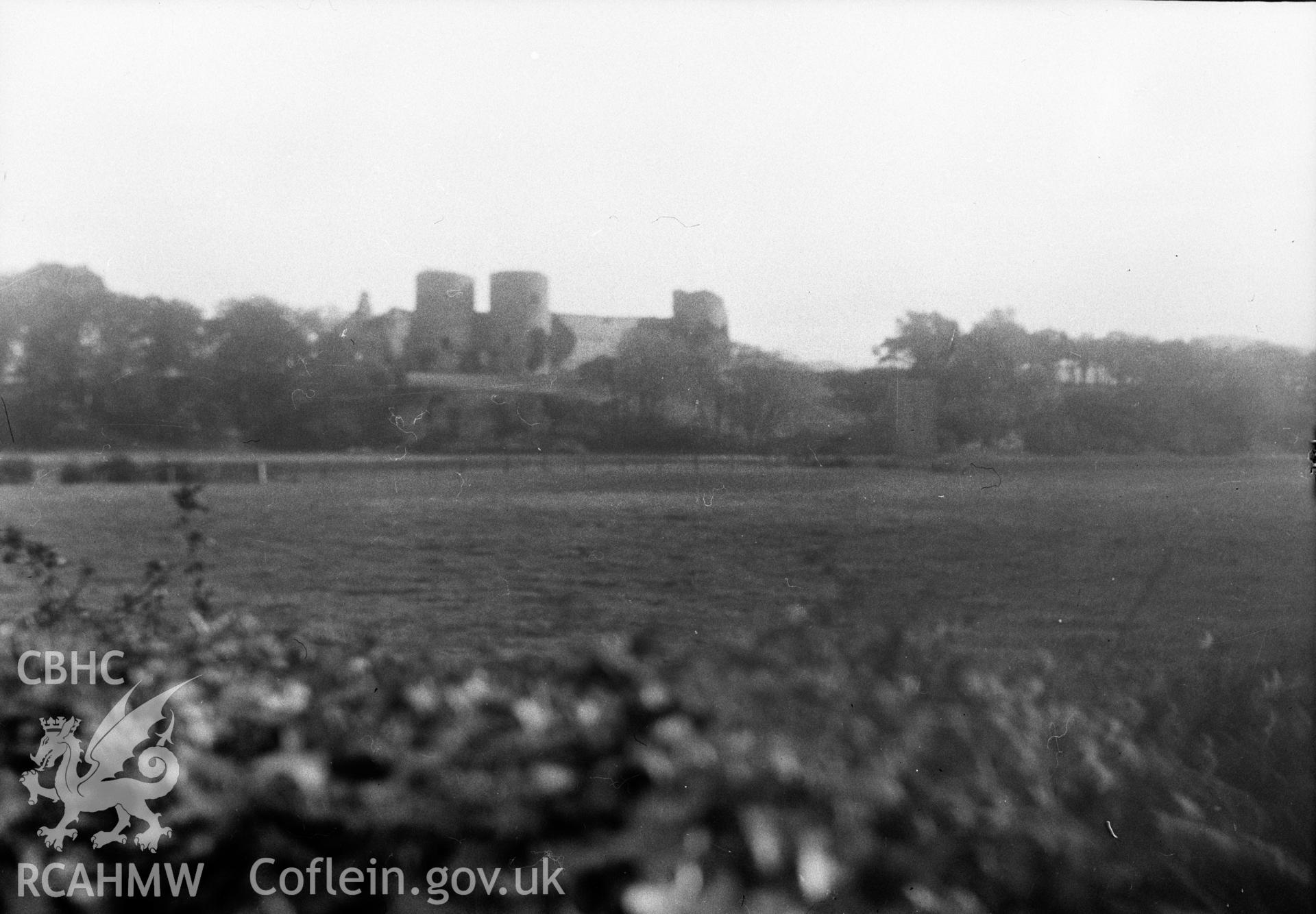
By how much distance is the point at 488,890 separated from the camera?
6.22ft

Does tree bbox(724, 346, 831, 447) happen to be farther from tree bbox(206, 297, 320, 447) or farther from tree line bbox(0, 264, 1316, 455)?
tree bbox(206, 297, 320, 447)

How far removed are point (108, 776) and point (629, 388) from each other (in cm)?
129

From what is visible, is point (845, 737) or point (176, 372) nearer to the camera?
point (845, 737)

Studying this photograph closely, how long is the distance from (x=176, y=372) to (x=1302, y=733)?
7.97 ft

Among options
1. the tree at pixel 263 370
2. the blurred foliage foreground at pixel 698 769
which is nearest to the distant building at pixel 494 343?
the tree at pixel 263 370

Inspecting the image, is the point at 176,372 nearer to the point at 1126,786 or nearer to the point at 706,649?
the point at 706,649

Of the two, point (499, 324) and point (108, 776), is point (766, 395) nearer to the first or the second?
point (499, 324)

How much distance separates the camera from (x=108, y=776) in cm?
206

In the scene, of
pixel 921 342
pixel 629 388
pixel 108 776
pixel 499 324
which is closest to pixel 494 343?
pixel 499 324

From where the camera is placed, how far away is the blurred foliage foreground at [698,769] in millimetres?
1868

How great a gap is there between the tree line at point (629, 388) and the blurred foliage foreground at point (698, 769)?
0.26 m

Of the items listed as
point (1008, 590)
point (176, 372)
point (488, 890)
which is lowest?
point (488, 890)

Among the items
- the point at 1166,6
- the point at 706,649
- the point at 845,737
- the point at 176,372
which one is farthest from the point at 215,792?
the point at 1166,6

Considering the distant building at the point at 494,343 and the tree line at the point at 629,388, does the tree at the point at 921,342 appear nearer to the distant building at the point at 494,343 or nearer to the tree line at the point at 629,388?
the tree line at the point at 629,388
